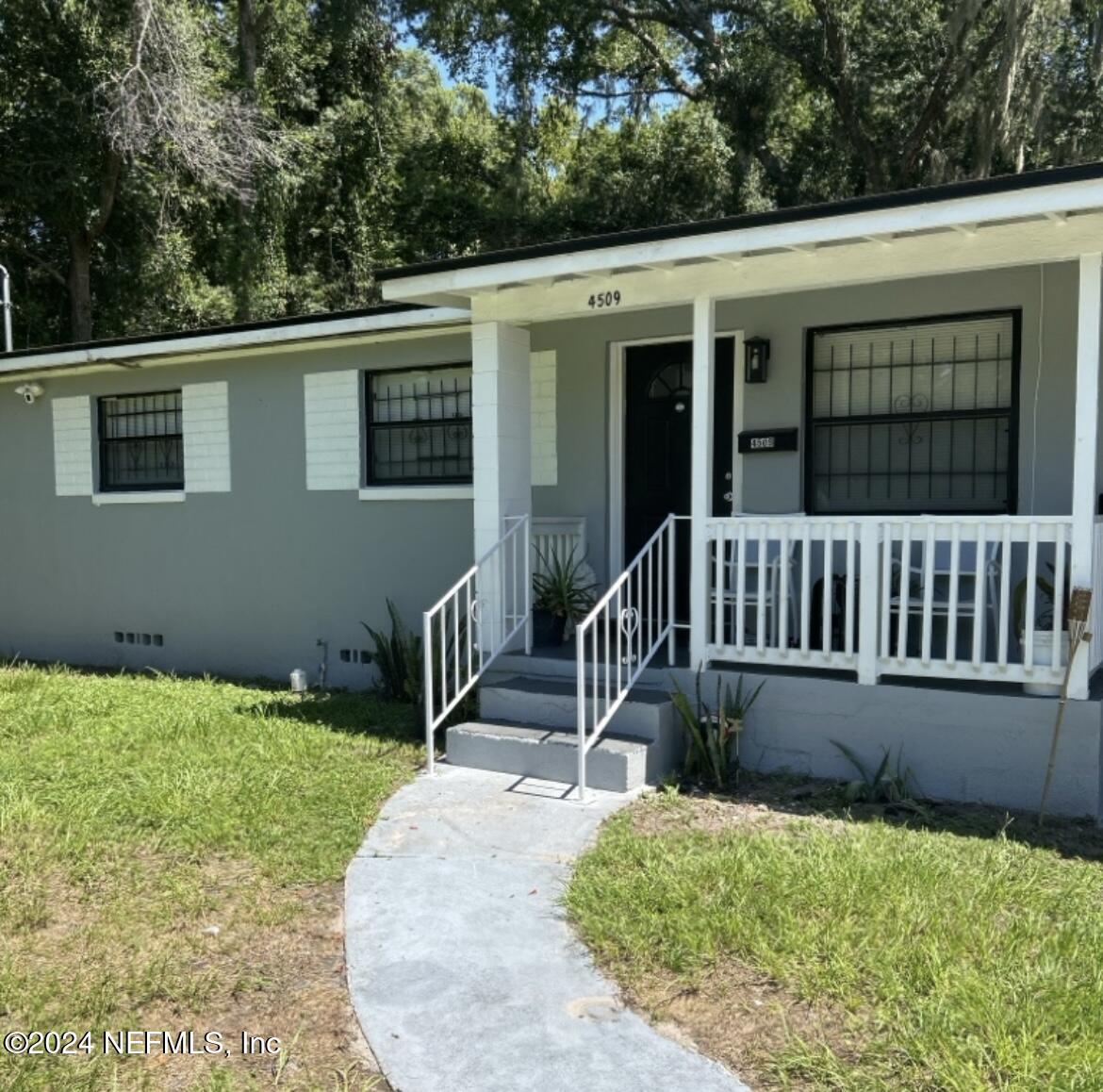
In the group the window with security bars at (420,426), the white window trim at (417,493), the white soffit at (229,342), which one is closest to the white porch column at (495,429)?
the white soffit at (229,342)

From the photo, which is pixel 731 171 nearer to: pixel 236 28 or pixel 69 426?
pixel 236 28

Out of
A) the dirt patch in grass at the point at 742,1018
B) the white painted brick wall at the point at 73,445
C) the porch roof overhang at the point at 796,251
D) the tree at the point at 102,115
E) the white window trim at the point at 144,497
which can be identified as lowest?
the dirt patch in grass at the point at 742,1018

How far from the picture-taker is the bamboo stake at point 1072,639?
4641mm

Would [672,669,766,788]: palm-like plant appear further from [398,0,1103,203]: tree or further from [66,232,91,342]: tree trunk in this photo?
[66,232,91,342]: tree trunk

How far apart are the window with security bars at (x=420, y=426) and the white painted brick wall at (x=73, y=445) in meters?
3.44

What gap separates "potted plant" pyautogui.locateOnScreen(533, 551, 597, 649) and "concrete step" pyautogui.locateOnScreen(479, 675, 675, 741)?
460 mm

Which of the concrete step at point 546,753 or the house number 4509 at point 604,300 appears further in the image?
the house number 4509 at point 604,300

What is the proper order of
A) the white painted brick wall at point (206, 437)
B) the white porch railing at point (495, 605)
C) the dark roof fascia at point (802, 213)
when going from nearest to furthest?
1. the dark roof fascia at point (802, 213)
2. the white porch railing at point (495, 605)
3. the white painted brick wall at point (206, 437)

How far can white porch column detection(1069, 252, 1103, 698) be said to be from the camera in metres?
4.73

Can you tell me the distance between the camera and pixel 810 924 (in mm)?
3582

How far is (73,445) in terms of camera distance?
992cm

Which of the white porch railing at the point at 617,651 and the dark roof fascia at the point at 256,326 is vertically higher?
the dark roof fascia at the point at 256,326

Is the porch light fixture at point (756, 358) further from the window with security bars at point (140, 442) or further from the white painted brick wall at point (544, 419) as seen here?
the window with security bars at point (140, 442)

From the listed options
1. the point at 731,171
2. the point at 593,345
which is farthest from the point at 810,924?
the point at 731,171
